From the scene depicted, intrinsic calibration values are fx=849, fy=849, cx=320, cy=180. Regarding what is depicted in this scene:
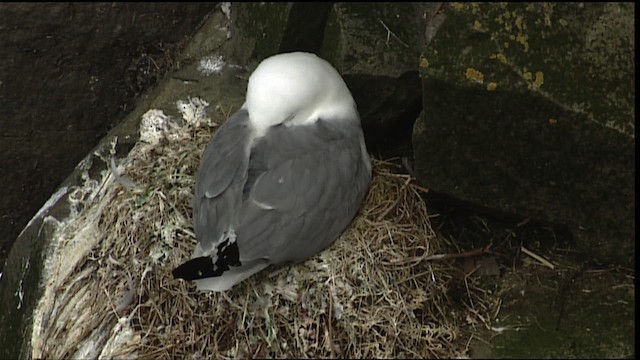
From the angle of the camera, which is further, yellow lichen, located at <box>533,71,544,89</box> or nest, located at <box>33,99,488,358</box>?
nest, located at <box>33,99,488,358</box>

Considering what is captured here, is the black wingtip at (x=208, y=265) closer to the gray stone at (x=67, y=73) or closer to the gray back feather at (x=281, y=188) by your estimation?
the gray back feather at (x=281, y=188)

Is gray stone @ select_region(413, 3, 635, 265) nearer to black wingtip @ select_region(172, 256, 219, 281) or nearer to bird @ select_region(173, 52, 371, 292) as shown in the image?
bird @ select_region(173, 52, 371, 292)

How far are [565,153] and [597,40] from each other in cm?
24

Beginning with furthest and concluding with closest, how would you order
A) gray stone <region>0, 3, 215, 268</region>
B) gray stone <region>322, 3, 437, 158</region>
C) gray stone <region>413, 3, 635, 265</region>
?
gray stone <region>0, 3, 215, 268</region>, gray stone <region>322, 3, 437, 158</region>, gray stone <region>413, 3, 635, 265</region>

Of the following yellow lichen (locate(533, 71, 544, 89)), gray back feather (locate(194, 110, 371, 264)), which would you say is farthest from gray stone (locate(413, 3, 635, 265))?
gray back feather (locate(194, 110, 371, 264))

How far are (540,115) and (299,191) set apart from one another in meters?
0.58

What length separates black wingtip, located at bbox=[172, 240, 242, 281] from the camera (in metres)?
1.87

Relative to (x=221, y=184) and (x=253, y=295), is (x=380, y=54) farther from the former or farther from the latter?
(x=253, y=295)

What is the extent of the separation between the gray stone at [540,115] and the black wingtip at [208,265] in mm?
472

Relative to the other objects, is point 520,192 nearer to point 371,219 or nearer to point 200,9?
point 371,219

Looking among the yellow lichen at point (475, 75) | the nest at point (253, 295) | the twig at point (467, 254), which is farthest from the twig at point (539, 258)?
the yellow lichen at point (475, 75)

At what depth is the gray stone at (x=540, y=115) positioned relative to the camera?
1.66 m

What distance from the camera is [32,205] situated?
9.98 feet

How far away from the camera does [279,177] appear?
78.5 inches
